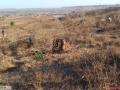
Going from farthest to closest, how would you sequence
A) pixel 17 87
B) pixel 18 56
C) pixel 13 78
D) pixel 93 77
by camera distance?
pixel 18 56 → pixel 13 78 → pixel 17 87 → pixel 93 77

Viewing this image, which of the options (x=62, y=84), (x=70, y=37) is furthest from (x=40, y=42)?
(x=62, y=84)

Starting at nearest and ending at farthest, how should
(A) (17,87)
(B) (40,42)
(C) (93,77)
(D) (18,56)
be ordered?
(C) (93,77) → (A) (17,87) → (D) (18,56) → (B) (40,42)

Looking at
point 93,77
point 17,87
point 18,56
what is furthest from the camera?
point 18,56

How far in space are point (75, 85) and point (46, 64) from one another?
3.22 metres

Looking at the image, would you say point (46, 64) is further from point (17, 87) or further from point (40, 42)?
point (40, 42)

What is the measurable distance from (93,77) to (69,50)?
6345 mm

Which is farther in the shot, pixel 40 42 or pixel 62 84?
pixel 40 42

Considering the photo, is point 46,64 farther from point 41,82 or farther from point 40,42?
point 40,42

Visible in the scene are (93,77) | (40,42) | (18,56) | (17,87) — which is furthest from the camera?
(40,42)

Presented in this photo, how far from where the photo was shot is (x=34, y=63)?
44.8ft

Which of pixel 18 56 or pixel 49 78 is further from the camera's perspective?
pixel 18 56

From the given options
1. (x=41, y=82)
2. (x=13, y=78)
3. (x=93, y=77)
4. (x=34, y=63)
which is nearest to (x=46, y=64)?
(x=34, y=63)

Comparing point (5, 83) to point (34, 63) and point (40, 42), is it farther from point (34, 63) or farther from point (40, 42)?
point (40, 42)

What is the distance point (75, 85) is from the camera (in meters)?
10.3
